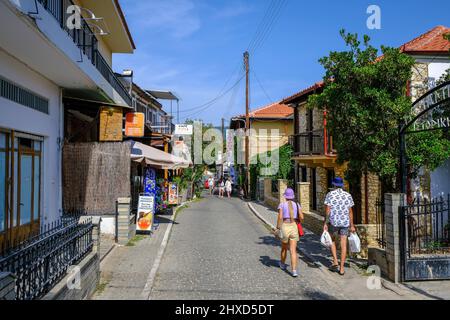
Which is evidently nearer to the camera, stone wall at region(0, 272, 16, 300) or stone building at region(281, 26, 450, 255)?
stone wall at region(0, 272, 16, 300)

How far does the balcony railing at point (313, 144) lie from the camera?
15.6 meters

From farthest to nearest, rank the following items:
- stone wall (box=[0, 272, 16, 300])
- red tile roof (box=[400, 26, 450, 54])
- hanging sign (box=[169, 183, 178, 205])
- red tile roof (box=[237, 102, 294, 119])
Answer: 1. red tile roof (box=[237, 102, 294, 119])
2. hanging sign (box=[169, 183, 178, 205])
3. red tile roof (box=[400, 26, 450, 54])
4. stone wall (box=[0, 272, 16, 300])

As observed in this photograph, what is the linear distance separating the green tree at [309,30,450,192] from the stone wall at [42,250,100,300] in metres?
5.42

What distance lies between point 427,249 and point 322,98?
145 inches

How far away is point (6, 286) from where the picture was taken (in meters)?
3.51

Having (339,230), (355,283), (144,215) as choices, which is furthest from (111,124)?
(355,283)

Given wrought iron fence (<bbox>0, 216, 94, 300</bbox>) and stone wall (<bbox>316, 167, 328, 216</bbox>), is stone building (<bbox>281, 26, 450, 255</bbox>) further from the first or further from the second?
wrought iron fence (<bbox>0, 216, 94, 300</bbox>)

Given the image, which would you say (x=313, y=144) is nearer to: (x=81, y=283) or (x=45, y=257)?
(x=81, y=283)

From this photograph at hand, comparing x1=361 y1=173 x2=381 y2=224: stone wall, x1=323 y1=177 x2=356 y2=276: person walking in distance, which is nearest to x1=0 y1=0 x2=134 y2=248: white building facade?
x1=323 y1=177 x2=356 y2=276: person walking in distance

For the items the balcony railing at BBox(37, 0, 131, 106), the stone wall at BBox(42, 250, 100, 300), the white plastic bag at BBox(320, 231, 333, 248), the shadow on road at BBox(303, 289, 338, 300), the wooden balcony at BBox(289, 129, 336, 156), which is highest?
the balcony railing at BBox(37, 0, 131, 106)

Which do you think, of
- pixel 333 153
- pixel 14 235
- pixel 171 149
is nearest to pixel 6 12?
pixel 14 235

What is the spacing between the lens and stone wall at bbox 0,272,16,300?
3.44 metres

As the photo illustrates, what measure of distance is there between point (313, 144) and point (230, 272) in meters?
10.9
